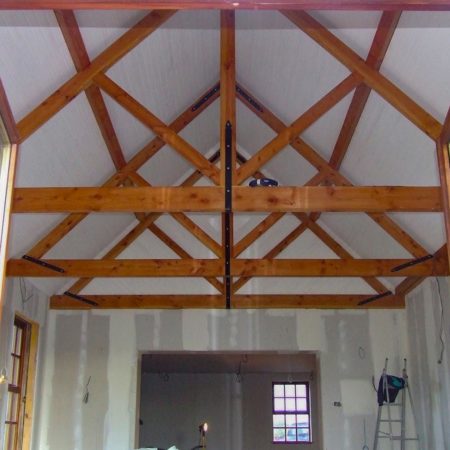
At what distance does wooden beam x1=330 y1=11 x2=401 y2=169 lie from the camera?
5.49m

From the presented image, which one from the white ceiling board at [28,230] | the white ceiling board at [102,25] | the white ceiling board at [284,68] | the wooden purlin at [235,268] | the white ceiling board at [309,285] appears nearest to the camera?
the white ceiling board at [102,25]

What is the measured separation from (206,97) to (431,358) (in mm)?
4390

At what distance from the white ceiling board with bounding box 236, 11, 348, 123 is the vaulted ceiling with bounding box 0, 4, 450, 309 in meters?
0.02

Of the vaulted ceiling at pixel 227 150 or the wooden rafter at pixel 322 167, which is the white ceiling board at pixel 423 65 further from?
the wooden rafter at pixel 322 167

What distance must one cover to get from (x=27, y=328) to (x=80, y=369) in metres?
0.98

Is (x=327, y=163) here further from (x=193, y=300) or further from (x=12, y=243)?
(x=12, y=243)

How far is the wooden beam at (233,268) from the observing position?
733cm

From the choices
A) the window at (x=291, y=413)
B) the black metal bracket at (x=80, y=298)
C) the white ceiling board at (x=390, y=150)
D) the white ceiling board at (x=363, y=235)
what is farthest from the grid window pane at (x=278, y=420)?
the white ceiling board at (x=390, y=150)

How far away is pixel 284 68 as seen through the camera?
23.5 ft

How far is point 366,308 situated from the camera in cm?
940

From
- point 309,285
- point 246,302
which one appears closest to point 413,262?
point 309,285

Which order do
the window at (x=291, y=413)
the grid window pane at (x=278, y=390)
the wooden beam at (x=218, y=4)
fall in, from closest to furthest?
the wooden beam at (x=218, y=4)
the window at (x=291, y=413)
the grid window pane at (x=278, y=390)

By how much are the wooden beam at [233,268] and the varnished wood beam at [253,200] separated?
1.97m

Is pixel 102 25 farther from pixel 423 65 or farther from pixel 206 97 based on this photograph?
pixel 423 65
